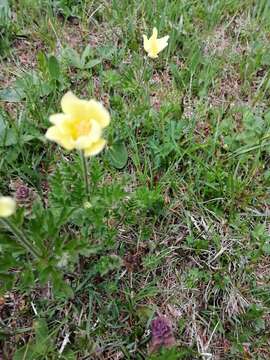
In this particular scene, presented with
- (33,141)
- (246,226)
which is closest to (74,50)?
(33,141)

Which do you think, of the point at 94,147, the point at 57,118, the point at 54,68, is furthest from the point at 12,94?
the point at 94,147

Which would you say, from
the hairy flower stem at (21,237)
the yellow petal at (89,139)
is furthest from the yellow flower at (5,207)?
the yellow petal at (89,139)

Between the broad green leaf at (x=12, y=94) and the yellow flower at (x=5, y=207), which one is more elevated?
the yellow flower at (x=5, y=207)

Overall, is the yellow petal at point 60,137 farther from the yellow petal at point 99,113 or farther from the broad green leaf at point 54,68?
the broad green leaf at point 54,68

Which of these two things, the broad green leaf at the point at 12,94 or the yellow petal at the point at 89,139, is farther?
the broad green leaf at the point at 12,94

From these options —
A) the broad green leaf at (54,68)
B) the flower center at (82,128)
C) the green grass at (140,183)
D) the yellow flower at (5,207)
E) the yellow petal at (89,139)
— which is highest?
the yellow petal at (89,139)
